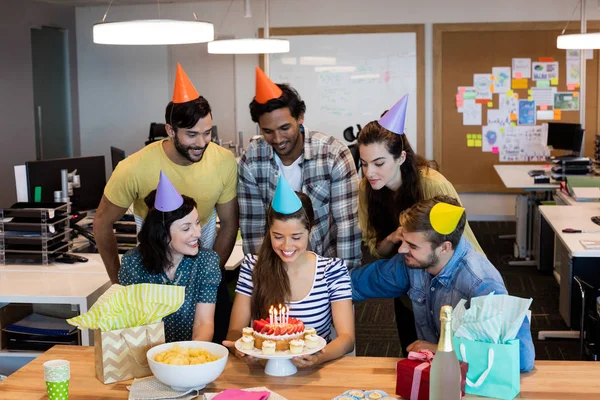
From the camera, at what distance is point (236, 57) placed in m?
9.05

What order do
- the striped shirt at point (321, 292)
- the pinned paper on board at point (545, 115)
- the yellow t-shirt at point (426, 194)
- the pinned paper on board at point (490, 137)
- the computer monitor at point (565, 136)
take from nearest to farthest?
the striped shirt at point (321, 292)
the yellow t-shirt at point (426, 194)
the computer monitor at point (565, 136)
the pinned paper on board at point (545, 115)
the pinned paper on board at point (490, 137)

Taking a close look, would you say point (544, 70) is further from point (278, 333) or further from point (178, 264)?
point (278, 333)

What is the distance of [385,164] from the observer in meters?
2.89

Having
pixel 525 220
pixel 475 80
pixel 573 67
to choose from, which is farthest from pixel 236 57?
pixel 525 220

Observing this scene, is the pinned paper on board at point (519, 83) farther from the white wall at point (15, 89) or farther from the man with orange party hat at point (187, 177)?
the man with orange party hat at point (187, 177)

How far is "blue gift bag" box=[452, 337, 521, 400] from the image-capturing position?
2.04 meters

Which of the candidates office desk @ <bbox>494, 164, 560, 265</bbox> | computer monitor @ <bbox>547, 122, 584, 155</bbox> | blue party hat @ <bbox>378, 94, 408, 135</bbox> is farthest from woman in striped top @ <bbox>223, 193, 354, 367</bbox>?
computer monitor @ <bbox>547, 122, 584, 155</bbox>

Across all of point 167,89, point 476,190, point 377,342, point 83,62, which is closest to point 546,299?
point 377,342

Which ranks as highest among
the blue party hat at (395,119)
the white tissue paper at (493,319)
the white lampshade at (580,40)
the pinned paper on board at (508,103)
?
the white lampshade at (580,40)

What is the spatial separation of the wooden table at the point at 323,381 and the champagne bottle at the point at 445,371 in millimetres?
238

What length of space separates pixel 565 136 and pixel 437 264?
18.7 ft

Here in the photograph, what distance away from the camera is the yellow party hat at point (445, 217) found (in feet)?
7.95

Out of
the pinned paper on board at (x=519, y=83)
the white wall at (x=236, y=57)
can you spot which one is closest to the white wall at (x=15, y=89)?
the white wall at (x=236, y=57)

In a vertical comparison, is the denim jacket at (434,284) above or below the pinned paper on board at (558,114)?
below
